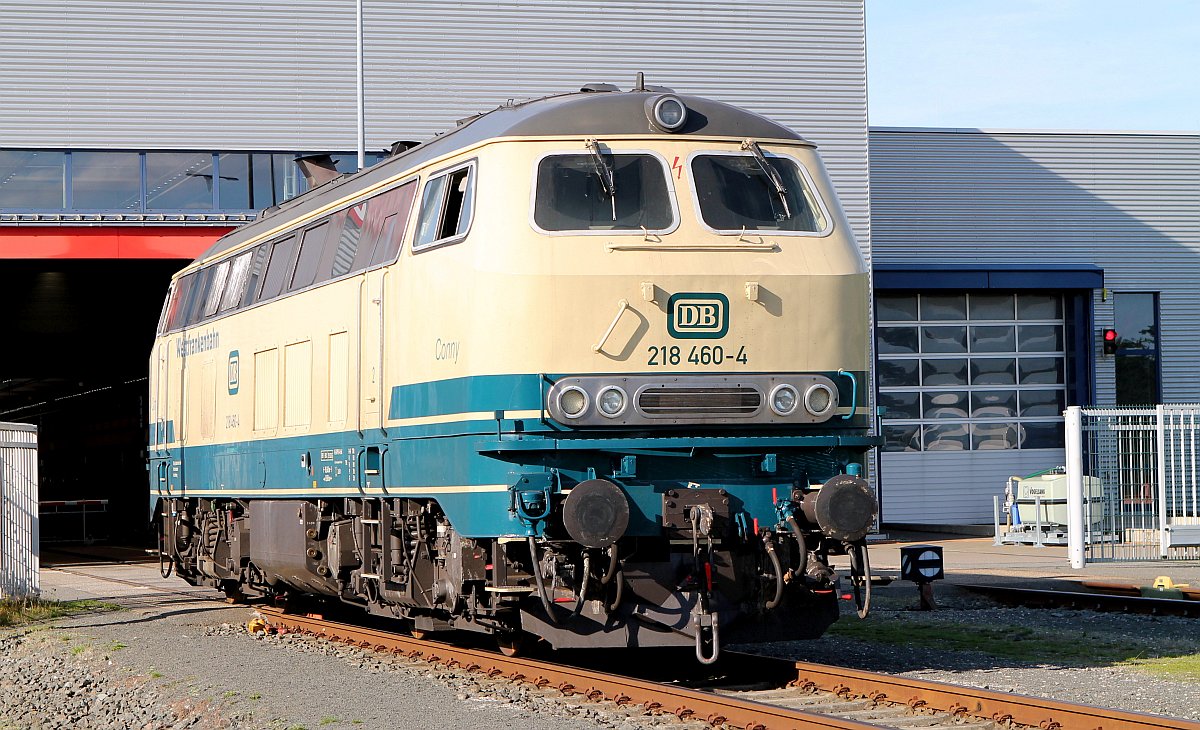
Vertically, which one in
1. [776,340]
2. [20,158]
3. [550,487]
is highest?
[20,158]

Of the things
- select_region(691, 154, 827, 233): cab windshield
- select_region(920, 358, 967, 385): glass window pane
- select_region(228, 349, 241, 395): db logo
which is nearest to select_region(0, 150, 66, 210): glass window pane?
select_region(228, 349, 241, 395): db logo

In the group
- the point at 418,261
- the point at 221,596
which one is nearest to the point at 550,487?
the point at 418,261

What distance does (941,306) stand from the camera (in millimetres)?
32312

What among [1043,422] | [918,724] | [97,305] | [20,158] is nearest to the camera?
[918,724]

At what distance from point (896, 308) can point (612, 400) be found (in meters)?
23.9

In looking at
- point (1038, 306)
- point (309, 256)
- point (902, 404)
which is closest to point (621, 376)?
point (309, 256)

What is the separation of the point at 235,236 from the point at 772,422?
26.2 ft

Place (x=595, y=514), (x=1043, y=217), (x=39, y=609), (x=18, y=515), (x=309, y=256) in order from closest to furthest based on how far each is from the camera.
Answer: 1. (x=595, y=514)
2. (x=309, y=256)
3. (x=39, y=609)
4. (x=18, y=515)
5. (x=1043, y=217)

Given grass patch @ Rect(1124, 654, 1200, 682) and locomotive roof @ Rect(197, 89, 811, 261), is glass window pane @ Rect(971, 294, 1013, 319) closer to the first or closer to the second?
grass patch @ Rect(1124, 654, 1200, 682)

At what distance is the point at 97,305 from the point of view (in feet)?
95.0

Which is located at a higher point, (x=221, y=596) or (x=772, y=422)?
(x=772, y=422)

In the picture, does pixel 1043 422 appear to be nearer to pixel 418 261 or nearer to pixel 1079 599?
pixel 1079 599

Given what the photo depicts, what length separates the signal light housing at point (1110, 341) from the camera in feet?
104

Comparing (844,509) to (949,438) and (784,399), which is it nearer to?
(784,399)
